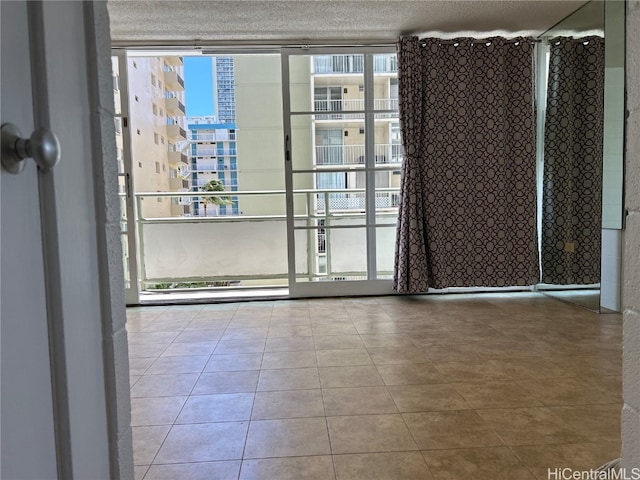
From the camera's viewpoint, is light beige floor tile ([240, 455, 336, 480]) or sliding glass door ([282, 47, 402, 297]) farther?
sliding glass door ([282, 47, 402, 297])

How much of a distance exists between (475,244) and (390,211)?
82 centimetres

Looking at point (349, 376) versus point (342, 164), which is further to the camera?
point (342, 164)

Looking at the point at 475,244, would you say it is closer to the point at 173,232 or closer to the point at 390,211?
the point at 390,211

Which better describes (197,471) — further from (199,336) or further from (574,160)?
(574,160)

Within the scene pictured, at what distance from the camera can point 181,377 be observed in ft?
7.73

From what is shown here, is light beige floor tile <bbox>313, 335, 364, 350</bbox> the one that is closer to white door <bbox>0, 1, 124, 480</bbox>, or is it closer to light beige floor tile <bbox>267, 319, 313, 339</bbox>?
light beige floor tile <bbox>267, 319, 313, 339</bbox>

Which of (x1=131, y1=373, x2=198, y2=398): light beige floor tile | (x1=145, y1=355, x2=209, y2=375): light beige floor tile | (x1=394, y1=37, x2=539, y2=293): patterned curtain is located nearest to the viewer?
(x1=131, y1=373, x2=198, y2=398): light beige floor tile

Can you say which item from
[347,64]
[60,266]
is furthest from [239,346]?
[347,64]

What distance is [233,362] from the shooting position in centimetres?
255

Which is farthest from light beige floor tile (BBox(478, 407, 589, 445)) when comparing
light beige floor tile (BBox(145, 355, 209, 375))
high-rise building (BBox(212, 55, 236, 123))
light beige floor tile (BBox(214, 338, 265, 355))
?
high-rise building (BBox(212, 55, 236, 123))

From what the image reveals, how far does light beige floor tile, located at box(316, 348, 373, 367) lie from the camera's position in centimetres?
247

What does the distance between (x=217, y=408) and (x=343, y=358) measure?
84cm

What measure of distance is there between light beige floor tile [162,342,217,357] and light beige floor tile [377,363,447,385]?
111 cm

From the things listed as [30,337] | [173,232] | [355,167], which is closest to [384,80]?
[355,167]
